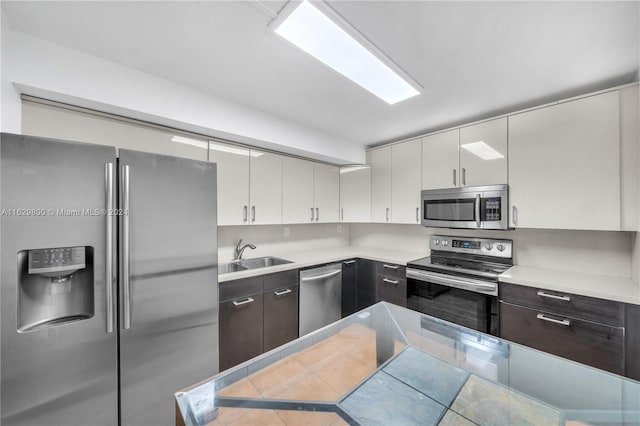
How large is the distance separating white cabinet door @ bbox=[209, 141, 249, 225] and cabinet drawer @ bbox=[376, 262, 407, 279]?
1.52m

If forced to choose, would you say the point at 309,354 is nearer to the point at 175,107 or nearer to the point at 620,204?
the point at 175,107

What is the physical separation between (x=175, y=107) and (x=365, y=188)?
7.34 feet

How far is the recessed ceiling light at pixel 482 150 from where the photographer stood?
2.16 metres

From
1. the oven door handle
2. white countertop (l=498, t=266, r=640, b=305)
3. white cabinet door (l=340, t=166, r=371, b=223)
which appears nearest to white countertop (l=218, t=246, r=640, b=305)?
white countertop (l=498, t=266, r=640, b=305)

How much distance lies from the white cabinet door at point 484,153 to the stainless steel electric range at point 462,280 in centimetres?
64

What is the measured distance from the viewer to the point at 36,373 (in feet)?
3.40

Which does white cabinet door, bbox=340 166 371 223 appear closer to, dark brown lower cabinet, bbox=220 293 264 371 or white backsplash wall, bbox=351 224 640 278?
white backsplash wall, bbox=351 224 640 278

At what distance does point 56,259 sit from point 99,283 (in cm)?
20

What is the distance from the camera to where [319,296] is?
2498 mm

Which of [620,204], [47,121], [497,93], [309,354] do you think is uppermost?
[497,93]

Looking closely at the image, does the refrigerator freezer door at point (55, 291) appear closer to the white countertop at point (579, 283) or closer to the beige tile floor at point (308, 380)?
the beige tile floor at point (308, 380)

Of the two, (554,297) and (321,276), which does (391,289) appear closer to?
(321,276)

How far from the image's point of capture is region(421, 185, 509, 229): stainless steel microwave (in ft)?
6.88

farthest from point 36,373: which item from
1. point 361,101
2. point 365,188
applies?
point 365,188
